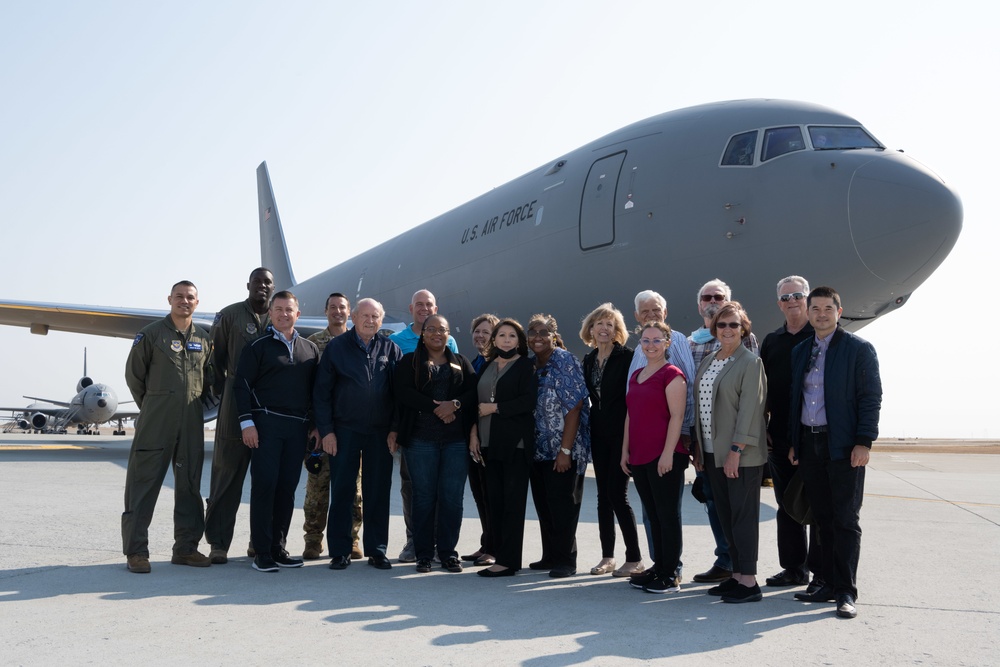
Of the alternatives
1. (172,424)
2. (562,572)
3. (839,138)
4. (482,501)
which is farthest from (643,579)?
(839,138)

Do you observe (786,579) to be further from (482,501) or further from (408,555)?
(408,555)

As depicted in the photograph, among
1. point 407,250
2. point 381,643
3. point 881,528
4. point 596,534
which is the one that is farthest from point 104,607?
point 407,250

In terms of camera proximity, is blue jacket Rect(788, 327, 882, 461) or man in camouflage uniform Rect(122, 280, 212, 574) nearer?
blue jacket Rect(788, 327, 882, 461)

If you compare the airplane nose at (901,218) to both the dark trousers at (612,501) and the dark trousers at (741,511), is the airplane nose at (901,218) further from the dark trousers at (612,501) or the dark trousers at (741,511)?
the dark trousers at (741,511)

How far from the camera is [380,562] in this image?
498 centimetres

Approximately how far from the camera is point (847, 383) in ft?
13.8

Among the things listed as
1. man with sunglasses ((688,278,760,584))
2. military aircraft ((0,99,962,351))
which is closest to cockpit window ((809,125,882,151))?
military aircraft ((0,99,962,351))

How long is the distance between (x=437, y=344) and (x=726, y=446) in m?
1.80

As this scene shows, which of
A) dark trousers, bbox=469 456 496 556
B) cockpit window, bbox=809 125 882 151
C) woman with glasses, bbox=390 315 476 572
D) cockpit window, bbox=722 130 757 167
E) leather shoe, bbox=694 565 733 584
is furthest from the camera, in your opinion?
cockpit window, bbox=722 130 757 167

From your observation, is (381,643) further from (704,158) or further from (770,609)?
(704,158)

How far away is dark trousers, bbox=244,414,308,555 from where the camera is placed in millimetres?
4957

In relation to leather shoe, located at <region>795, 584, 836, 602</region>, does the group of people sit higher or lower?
higher

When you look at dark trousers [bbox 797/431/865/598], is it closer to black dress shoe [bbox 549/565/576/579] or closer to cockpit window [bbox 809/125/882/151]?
black dress shoe [bbox 549/565/576/579]

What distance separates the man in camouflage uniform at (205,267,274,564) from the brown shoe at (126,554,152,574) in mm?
518
